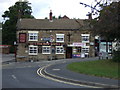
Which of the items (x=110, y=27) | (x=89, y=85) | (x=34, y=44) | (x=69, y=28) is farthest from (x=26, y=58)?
(x=89, y=85)

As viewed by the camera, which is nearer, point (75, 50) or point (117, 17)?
point (117, 17)

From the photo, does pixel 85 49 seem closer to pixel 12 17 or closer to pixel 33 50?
pixel 33 50

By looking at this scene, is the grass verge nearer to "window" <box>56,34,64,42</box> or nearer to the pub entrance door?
"window" <box>56,34,64,42</box>

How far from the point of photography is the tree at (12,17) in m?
78.8

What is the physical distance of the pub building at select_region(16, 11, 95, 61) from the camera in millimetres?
49656

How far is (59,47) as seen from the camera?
49969mm

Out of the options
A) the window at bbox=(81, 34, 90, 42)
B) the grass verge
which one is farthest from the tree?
the grass verge

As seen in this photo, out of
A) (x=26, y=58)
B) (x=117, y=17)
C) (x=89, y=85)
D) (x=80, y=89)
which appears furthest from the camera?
(x=26, y=58)

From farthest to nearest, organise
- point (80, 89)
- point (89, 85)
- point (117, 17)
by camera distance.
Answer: point (117, 17) → point (89, 85) → point (80, 89)

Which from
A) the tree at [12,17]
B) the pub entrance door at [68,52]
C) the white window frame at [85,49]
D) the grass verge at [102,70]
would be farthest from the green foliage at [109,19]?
the tree at [12,17]

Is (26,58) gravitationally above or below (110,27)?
below

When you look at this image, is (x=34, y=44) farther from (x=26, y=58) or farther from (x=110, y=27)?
(x=110, y=27)

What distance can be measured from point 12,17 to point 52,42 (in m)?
32.8

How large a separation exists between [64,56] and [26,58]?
23.2 feet
